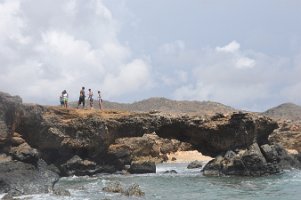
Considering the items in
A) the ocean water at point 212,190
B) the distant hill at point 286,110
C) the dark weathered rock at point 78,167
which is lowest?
the ocean water at point 212,190

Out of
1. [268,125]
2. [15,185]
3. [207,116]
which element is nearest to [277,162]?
[268,125]

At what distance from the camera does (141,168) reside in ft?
140

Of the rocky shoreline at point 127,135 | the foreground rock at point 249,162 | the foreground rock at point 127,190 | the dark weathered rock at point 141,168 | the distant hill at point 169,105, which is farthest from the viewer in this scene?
the distant hill at point 169,105

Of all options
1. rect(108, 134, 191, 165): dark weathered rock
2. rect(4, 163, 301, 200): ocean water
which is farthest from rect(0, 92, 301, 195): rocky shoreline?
rect(4, 163, 301, 200): ocean water

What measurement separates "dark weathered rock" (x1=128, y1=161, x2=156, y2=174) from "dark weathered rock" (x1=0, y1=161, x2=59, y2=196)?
1494cm

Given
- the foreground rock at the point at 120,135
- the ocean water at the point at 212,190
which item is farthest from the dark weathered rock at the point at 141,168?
the ocean water at the point at 212,190

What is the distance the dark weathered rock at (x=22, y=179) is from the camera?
2389cm

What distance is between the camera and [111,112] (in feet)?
135

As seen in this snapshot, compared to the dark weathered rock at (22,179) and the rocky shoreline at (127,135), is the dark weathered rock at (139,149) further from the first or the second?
the dark weathered rock at (22,179)

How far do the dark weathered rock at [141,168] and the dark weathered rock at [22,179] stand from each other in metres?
14.9

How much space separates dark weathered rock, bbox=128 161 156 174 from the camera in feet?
138

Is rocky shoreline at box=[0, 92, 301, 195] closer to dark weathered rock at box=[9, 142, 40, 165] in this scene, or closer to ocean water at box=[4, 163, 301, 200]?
dark weathered rock at box=[9, 142, 40, 165]

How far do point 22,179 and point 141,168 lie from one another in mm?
18914

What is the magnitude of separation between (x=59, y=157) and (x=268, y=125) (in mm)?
17662
